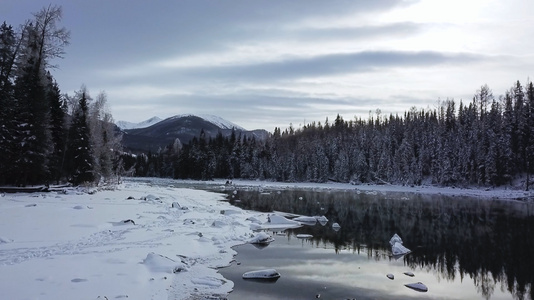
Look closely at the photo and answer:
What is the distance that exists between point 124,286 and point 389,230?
20040mm

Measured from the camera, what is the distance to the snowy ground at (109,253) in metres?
9.76

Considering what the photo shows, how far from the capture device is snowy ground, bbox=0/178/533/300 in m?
9.76

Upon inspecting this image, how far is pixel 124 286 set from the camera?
33.3ft

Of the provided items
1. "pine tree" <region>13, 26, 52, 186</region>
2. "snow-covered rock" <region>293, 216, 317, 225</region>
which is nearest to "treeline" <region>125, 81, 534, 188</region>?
"pine tree" <region>13, 26, 52, 186</region>

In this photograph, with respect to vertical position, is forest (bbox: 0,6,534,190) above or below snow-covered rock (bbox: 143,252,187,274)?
above

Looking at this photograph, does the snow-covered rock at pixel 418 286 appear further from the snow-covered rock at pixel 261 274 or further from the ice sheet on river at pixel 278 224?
the ice sheet on river at pixel 278 224

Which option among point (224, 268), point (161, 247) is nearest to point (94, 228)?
point (161, 247)

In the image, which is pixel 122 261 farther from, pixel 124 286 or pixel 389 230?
pixel 389 230

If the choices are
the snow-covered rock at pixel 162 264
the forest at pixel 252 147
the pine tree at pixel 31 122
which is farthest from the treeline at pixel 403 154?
the snow-covered rock at pixel 162 264

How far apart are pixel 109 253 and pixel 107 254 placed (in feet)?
0.59

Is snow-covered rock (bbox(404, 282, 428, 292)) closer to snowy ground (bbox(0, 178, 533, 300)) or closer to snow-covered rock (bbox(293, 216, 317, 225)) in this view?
snowy ground (bbox(0, 178, 533, 300))

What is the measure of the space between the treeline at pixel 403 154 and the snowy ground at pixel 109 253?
48.4m

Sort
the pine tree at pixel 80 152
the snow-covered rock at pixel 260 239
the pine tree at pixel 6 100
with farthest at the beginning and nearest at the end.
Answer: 1. the pine tree at pixel 80 152
2. the pine tree at pixel 6 100
3. the snow-covered rock at pixel 260 239

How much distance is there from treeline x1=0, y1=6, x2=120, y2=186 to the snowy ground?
9.70 metres
